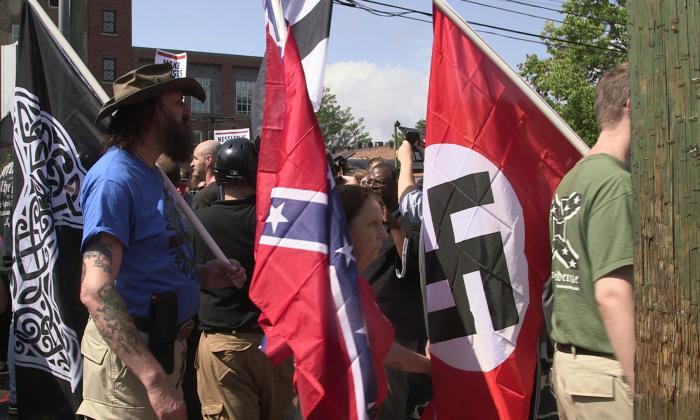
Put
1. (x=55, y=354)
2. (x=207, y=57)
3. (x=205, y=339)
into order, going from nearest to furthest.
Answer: (x=55, y=354) < (x=205, y=339) < (x=207, y=57)

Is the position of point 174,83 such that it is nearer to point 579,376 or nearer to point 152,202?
point 152,202

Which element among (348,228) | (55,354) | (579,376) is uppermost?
(348,228)

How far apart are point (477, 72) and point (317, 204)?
1.20m

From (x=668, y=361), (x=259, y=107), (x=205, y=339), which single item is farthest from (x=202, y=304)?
(x=668, y=361)

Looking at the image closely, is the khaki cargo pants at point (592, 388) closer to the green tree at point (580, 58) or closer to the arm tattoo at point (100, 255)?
the arm tattoo at point (100, 255)

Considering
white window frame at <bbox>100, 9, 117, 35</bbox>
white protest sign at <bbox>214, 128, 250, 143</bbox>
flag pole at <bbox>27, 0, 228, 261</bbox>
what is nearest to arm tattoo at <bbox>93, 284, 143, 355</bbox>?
flag pole at <bbox>27, 0, 228, 261</bbox>

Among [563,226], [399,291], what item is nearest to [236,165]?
[399,291]

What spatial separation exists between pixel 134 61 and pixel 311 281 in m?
51.4

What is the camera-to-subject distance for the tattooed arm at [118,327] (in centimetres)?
267

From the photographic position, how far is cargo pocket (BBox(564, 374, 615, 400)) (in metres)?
2.71

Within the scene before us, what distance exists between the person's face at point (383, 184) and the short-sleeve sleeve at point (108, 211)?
2665 millimetres

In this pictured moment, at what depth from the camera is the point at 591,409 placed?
2771 millimetres

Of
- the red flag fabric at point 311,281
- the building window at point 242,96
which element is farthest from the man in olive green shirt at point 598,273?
the building window at point 242,96

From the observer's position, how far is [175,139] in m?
3.25
